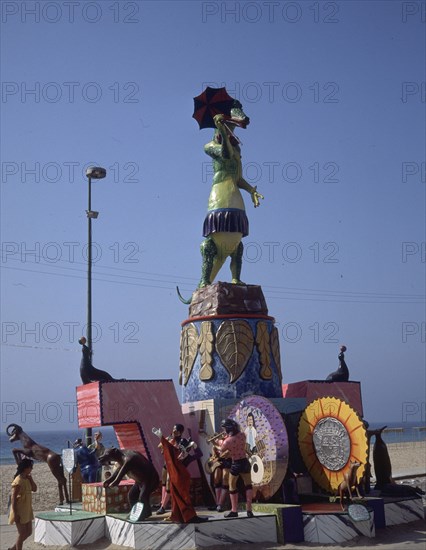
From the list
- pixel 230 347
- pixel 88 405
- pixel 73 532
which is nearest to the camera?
pixel 73 532

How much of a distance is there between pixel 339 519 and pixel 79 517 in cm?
487

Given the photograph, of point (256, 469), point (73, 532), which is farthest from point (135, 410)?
point (256, 469)

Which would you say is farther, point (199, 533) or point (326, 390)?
point (326, 390)

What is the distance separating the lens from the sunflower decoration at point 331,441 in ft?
42.6

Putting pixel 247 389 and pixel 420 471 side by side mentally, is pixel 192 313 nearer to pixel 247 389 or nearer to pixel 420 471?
pixel 247 389

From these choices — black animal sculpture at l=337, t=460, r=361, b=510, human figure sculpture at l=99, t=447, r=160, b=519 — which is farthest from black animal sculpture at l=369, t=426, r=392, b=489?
human figure sculpture at l=99, t=447, r=160, b=519

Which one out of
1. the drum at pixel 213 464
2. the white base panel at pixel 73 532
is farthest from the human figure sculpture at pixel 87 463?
the drum at pixel 213 464

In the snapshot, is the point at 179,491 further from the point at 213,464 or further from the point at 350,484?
the point at 350,484

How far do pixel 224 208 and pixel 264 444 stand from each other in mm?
6079

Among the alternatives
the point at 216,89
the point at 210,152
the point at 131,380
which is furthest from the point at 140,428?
the point at 216,89

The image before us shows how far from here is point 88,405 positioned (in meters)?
15.1

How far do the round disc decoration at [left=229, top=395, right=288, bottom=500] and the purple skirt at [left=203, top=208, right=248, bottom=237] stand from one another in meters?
4.68

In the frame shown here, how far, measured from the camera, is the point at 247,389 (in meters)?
15.3

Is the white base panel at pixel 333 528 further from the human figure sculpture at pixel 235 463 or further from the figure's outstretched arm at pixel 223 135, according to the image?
the figure's outstretched arm at pixel 223 135
